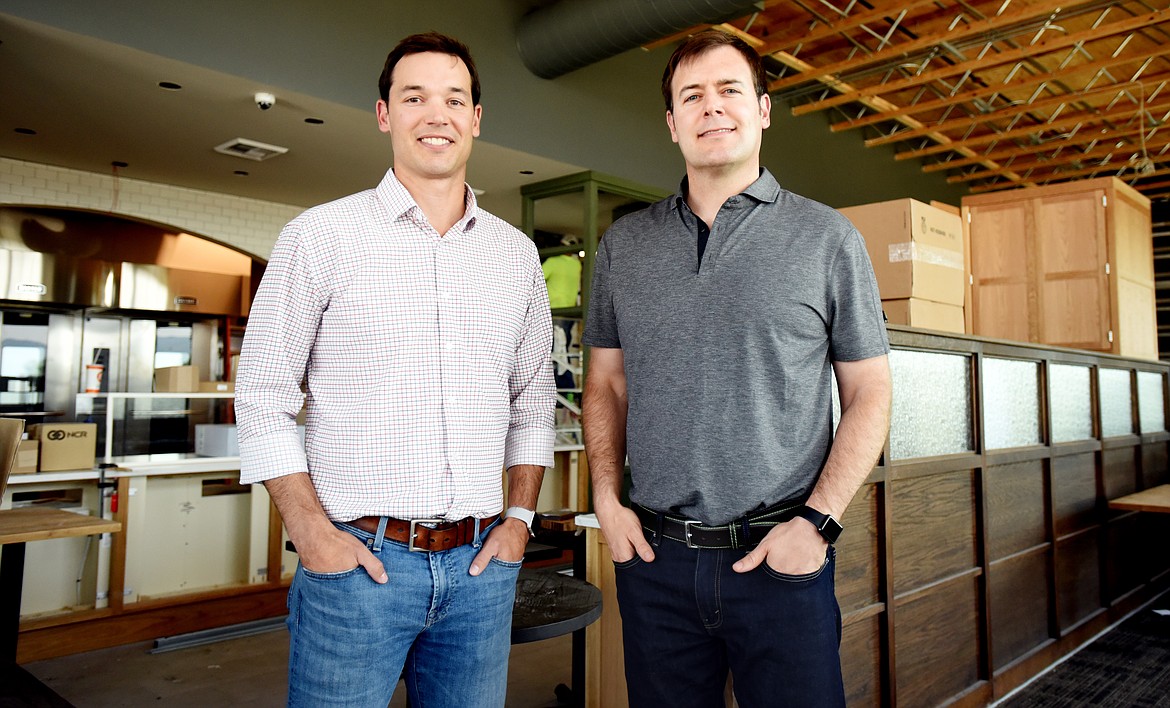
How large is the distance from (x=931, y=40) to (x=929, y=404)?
3.63m

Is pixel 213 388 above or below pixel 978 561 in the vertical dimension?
above

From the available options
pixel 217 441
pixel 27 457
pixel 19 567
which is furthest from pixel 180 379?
pixel 19 567

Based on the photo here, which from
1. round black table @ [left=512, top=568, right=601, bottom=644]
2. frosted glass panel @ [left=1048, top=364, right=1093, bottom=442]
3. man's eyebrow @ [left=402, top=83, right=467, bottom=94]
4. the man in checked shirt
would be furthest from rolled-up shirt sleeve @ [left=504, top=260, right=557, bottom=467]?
frosted glass panel @ [left=1048, top=364, right=1093, bottom=442]

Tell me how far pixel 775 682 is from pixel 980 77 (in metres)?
7.06

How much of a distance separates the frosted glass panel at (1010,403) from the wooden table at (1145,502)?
1.05 metres

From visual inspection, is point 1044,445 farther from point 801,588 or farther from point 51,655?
point 51,655

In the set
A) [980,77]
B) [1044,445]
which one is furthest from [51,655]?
[980,77]

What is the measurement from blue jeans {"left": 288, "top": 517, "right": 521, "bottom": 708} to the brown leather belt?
1cm

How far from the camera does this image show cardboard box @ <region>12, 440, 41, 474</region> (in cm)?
396

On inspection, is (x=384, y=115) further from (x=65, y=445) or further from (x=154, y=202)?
(x=154, y=202)

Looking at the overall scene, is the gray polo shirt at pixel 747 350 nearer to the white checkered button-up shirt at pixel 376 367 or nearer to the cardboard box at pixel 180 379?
the white checkered button-up shirt at pixel 376 367

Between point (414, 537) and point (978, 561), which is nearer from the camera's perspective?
point (414, 537)

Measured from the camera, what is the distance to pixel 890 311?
296 centimetres

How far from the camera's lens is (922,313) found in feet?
9.73
